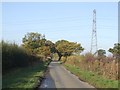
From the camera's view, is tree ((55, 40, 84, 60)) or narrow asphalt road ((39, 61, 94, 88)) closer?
narrow asphalt road ((39, 61, 94, 88))

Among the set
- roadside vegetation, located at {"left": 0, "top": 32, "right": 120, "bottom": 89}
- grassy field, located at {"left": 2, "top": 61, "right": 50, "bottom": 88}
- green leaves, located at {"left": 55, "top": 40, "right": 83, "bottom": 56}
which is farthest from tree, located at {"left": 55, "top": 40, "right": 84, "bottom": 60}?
grassy field, located at {"left": 2, "top": 61, "right": 50, "bottom": 88}

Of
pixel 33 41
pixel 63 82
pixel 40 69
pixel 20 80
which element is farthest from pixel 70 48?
pixel 20 80

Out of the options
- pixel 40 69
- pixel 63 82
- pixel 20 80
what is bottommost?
pixel 40 69

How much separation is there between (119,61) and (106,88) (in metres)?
6.65

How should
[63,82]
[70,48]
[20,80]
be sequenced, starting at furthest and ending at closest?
[70,48], [63,82], [20,80]

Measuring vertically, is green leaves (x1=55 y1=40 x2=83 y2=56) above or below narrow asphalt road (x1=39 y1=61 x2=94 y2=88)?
above

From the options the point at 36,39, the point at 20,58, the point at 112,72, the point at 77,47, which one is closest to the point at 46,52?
the point at 36,39

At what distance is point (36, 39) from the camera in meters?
98.6

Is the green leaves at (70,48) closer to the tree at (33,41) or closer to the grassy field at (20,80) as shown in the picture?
the tree at (33,41)

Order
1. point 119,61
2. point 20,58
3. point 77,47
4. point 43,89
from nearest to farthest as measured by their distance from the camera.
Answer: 1. point 43,89
2. point 119,61
3. point 20,58
4. point 77,47

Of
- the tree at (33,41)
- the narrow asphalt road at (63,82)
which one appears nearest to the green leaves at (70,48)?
the tree at (33,41)

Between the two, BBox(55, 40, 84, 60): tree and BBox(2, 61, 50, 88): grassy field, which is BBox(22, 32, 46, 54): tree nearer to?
BBox(55, 40, 84, 60): tree

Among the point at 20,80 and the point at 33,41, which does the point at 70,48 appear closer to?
the point at 33,41

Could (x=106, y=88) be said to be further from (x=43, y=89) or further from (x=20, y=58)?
(x=20, y=58)
